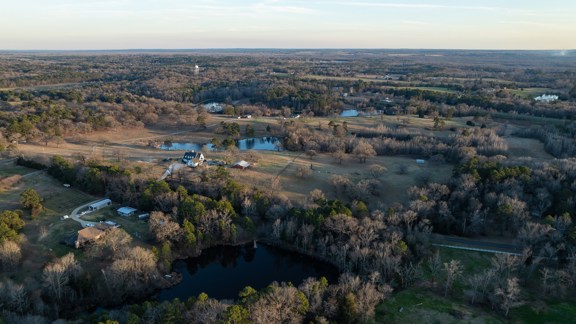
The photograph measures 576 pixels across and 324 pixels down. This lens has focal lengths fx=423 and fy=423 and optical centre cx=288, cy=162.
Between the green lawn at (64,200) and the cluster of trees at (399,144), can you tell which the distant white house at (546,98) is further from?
the green lawn at (64,200)

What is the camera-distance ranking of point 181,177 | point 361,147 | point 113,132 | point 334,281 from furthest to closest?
point 113,132 < point 361,147 < point 181,177 < point 334,281

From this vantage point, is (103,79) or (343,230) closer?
(343,230)

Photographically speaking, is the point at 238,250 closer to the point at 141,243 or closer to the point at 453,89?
the point at 141,243

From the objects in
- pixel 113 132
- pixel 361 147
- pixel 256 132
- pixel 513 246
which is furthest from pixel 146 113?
pixel 513 246

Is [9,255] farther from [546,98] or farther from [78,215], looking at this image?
[546,98]

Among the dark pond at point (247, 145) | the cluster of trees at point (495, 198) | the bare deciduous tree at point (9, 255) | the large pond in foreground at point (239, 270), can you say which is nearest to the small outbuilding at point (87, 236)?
the bare deciduous tree at point (9, 255)

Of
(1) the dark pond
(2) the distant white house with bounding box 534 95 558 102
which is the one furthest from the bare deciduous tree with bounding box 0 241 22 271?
(2) the distant white house with bounding box 534 95 558 102
